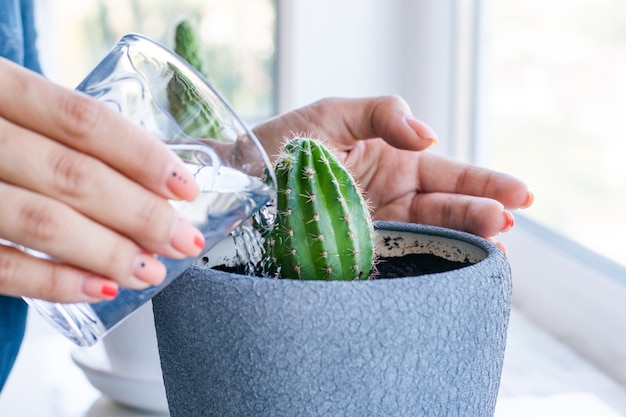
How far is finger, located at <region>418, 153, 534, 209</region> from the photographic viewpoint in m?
0.62

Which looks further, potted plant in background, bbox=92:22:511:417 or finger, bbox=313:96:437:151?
finger, bbox=313:96:437:151

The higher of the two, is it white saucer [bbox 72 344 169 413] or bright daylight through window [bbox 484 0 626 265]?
bright daylight through window [bbox 484 0 626 265]

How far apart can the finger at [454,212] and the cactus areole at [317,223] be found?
0.17 m

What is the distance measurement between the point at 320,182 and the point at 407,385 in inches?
5.2

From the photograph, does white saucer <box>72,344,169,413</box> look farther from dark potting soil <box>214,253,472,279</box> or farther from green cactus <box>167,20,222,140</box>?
green cactus <box>167,20,222,140</box>

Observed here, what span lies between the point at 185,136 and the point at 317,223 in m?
0.11

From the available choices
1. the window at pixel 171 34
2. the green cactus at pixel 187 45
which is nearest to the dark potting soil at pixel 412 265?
the green cactus at pixel 187 45

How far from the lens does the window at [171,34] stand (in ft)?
5.87

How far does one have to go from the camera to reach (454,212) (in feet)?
2.07

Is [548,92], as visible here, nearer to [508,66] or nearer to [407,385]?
[508,66]

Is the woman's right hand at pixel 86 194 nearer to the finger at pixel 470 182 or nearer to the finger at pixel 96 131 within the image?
Result: the finger at pixel 96 131

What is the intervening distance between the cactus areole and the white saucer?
0.26 metres

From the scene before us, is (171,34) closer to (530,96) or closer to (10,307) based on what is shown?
(530,96)

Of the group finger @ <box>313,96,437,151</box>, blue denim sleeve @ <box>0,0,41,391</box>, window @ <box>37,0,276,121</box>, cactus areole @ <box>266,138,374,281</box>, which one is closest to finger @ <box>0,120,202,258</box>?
cactus areole @ <box>266,138,374,281</box>
